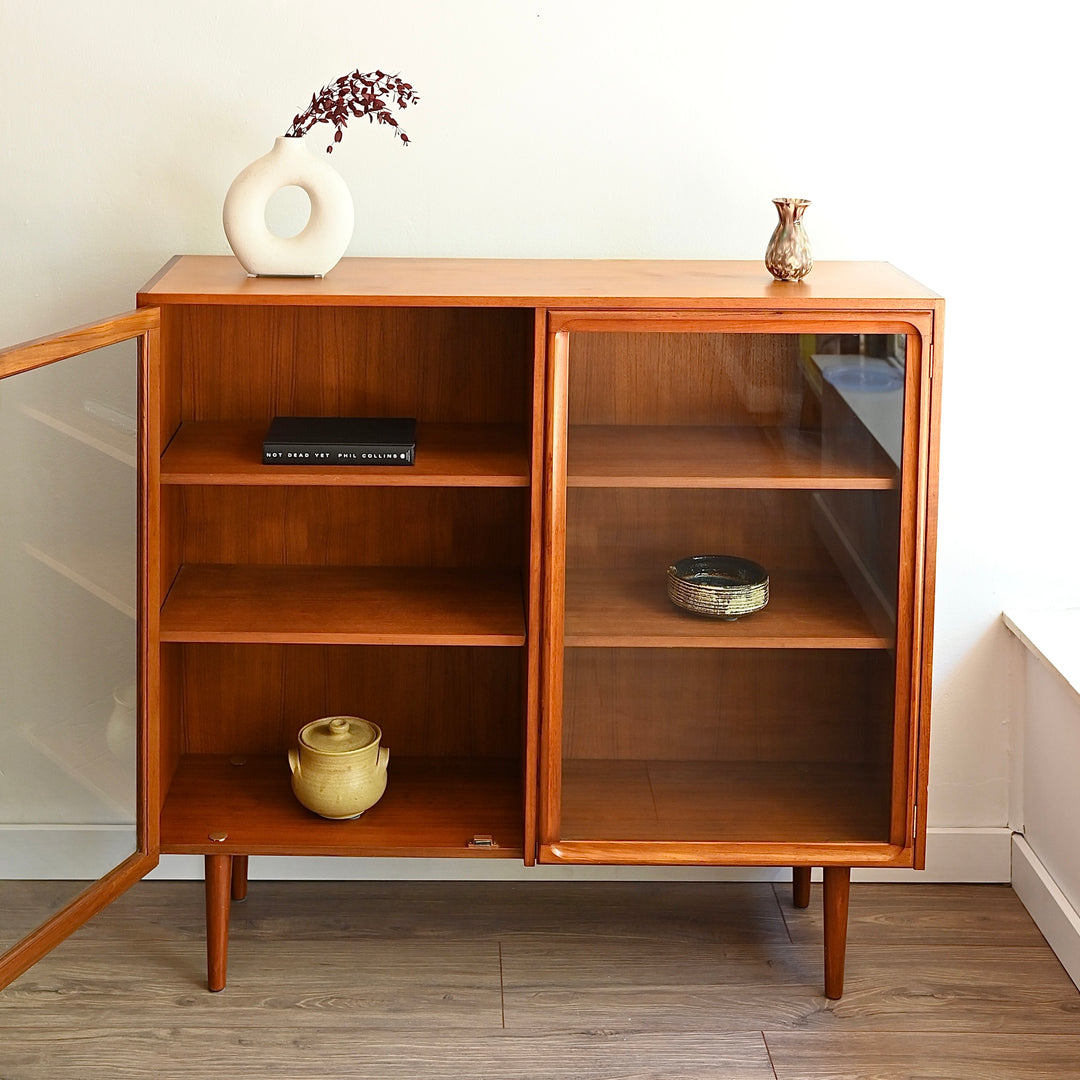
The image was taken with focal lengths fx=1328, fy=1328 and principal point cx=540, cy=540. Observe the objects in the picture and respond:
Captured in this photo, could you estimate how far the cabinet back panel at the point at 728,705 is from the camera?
2023mm

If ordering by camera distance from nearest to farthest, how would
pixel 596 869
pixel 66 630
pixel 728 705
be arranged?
pixel 66 630
pixel 728 705
pixel 596 869

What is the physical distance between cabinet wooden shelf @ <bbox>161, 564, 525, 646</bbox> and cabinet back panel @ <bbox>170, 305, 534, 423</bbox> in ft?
0.87

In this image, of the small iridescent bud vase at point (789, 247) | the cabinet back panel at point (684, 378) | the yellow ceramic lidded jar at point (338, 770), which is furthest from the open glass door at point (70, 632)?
the small iridescent bud vase at point (789, 247)

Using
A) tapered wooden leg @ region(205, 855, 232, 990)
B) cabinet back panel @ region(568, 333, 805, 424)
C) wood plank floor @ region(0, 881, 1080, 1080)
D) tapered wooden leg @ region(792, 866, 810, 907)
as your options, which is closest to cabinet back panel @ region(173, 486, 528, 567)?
cabinet back panel @ region(568, 333, 805, 424)

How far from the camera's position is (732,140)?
2.21 metres

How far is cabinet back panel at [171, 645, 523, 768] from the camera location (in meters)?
2.32

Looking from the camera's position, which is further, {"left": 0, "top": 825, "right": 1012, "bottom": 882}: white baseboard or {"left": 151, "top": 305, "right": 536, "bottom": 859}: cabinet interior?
{"left": 0, "top": 825, "right": 1012, "bottom": 882}: white baseboard

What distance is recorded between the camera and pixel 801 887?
7.86ft

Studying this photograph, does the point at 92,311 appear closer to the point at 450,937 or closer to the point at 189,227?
the point at 189,227

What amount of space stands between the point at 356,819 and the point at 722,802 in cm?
59

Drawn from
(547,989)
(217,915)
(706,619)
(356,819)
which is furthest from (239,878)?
(706,619)

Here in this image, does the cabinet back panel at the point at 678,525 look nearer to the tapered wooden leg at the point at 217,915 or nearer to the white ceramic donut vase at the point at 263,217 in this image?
the white ceramic donut vase at the point at 263,217

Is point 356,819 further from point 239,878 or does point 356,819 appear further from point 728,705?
point 728,705

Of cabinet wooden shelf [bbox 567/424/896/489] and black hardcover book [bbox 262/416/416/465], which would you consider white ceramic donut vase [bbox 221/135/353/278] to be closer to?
black hardcover book [bbox 262/416/416/465]
